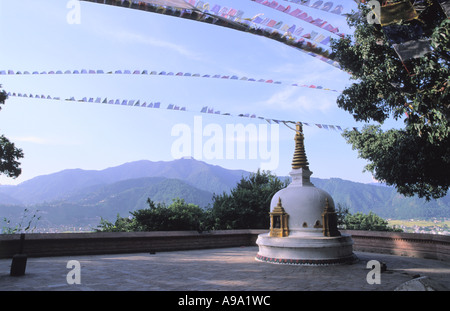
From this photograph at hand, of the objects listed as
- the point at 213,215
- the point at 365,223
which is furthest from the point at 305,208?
the point at 365,223

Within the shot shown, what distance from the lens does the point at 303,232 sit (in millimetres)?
12977

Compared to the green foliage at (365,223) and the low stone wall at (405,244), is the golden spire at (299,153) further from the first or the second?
the green foliage at (365,223)

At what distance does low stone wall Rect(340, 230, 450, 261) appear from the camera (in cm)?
1390

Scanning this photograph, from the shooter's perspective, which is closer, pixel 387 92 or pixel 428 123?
pixel 428 123

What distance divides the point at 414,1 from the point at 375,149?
11.9m

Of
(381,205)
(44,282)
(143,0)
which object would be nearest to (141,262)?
(44,282)

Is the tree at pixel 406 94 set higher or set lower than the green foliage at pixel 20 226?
higher

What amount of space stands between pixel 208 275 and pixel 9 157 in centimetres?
1151

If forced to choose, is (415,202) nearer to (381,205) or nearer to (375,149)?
(381,205)

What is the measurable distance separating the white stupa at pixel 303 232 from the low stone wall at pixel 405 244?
13.2 ft

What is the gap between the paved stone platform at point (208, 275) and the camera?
7.88 meters

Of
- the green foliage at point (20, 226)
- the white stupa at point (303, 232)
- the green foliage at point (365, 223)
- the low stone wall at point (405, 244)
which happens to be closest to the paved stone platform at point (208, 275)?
the white stupa at point (303, 232)
